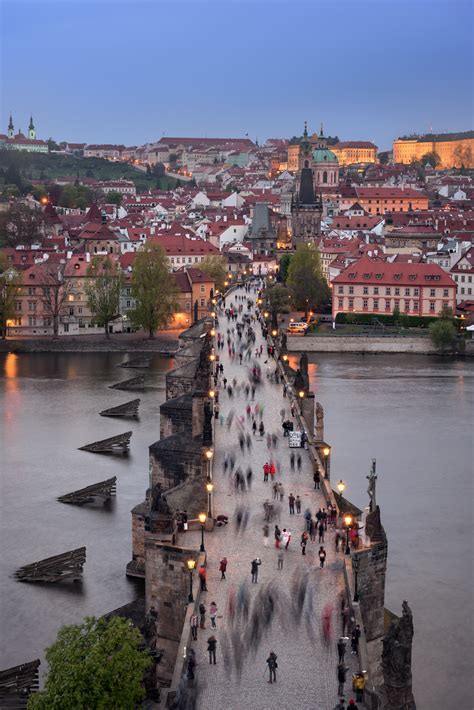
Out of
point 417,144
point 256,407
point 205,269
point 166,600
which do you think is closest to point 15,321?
point 205,269

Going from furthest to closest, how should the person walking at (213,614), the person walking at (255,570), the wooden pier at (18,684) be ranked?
1. the wooden pier at (18,684)
2. the person walking at (255,570)
3. the person walking at (213,614)

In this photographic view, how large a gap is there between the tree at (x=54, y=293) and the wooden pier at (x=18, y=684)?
3974cm

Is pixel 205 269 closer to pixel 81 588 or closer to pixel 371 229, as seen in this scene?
pixel 371 229

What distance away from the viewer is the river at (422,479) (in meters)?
18.3

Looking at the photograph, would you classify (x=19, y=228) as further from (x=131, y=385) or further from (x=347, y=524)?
(x=347, y=524)

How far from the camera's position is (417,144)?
7628 inches

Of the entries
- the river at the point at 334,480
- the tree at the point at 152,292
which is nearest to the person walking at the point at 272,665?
the river at the point at 334,480

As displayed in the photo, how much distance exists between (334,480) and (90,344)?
28454mm

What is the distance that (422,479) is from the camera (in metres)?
28.2

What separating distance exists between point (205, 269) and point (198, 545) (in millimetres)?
49595

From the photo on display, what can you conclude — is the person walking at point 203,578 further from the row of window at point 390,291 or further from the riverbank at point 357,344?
the row of window at point 390,291

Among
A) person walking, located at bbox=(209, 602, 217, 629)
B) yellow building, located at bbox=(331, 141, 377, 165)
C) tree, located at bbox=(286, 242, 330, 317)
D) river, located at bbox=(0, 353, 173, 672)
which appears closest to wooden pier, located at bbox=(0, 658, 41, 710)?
river, located at bbox=(0, 353, 173, 672)

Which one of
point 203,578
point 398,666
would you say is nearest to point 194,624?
point 203,578

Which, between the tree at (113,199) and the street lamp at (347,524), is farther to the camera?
the tree at (113,199)
